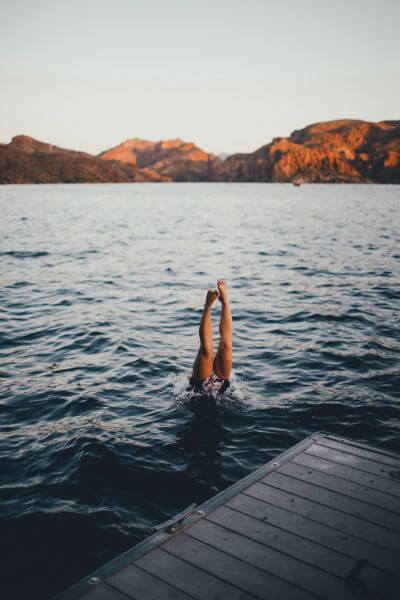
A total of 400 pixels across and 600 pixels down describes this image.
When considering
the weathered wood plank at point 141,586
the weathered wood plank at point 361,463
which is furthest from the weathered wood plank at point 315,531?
the weathered wood plank at point 141,586

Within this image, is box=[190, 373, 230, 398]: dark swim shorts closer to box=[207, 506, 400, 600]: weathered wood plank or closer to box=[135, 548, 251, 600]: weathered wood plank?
box=[207, 506, 400, 600]: weathered wood plank

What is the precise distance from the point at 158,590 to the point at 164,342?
8657 millimetres

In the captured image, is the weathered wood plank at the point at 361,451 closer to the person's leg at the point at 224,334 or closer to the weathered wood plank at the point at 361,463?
the weathered wood plank at the point at 361,463

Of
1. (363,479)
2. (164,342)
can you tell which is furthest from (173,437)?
(164,342)

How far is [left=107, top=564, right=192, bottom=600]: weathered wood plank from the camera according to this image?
128 inches

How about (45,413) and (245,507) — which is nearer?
(245,507)

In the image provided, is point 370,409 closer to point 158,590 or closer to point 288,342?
point 288,342

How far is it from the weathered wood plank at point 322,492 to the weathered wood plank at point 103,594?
2.12 metres

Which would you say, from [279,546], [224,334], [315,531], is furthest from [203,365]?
[279,546]

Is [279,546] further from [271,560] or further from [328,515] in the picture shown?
[328,515]

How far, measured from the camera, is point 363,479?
4.88 metres

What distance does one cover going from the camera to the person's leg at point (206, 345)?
7.56 m

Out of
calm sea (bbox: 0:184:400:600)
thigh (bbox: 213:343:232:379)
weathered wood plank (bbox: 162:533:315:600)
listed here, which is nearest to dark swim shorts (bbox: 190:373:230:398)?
thigh (bbox: 213:343:232:379)

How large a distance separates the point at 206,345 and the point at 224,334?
43 centimetres
